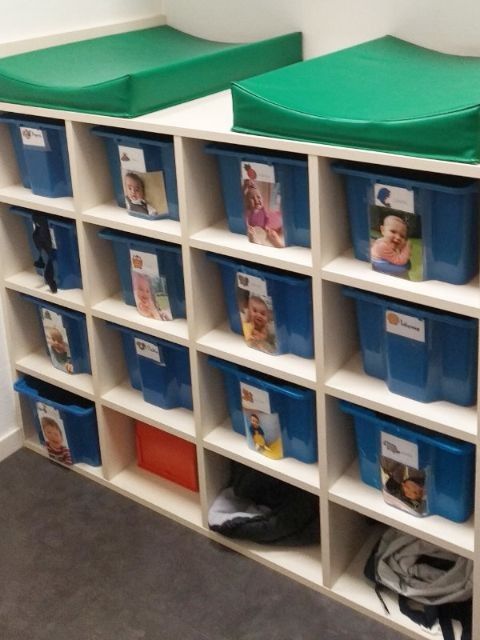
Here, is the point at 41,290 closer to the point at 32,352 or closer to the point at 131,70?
the point at 32,352

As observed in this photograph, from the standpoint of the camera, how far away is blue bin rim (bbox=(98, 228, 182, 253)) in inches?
81.9

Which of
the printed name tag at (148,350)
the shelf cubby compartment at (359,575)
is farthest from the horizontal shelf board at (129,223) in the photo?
the shelf cubby compartment at (359,575)

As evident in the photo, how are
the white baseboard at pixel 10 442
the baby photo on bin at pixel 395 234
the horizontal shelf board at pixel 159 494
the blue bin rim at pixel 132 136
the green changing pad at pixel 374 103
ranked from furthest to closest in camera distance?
1. the white baseboard at pixel 10 442
2. the horizontal shelf board at pixel 159 494
3. the blue bin rim at pixel 132 136
4. the baby photo on bin at pixel 395 234
5. the green changing pad at pixel 374 103

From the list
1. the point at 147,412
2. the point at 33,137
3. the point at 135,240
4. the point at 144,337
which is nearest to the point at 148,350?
the point at 144,337

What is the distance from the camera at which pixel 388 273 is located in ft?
5.69

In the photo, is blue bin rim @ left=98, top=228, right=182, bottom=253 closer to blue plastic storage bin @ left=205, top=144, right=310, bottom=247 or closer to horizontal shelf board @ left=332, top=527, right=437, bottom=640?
blue plastic storage bin @ left=205, top=144, right=310, bottom=247

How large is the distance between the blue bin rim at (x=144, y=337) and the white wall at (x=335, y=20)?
0.92 meters

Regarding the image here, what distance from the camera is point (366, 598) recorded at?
203 centimetres

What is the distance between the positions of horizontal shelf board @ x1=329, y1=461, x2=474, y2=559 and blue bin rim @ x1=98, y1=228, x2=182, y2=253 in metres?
0.69

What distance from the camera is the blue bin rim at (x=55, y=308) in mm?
2352

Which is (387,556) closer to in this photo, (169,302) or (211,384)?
(211,384)

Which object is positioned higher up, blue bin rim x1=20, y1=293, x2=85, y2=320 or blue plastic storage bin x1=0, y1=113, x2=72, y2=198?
blue plastic storage bin x1=0, y1=113, x2=72, y2=198

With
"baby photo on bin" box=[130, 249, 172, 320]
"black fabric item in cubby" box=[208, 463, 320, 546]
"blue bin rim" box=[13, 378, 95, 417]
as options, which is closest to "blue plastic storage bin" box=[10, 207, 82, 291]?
"baby photo on bin" box=[130, 249, 172, 320]

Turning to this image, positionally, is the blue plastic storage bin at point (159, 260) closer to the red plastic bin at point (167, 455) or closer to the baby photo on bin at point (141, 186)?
the baby photo on bin at point (141, 186)
